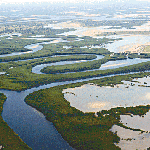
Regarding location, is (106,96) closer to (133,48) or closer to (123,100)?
(123,100)

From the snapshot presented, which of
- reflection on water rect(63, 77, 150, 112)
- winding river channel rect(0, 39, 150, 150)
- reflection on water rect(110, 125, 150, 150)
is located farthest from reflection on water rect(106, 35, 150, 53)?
reflection on water rect(110, 125, 150, 150)

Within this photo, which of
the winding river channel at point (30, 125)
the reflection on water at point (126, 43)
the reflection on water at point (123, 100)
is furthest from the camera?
the reflection on water at point (126, 43)

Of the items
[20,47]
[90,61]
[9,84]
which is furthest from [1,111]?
[20,47]

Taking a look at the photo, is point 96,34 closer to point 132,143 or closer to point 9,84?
point 9,84

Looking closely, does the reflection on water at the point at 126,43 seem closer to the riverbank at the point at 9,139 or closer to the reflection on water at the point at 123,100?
the reflection on water at the point at 123,100

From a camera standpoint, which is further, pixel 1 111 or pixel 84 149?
pixel 1 111


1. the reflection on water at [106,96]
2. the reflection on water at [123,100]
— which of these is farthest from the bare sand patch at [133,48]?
the reflection on water at [106,96]

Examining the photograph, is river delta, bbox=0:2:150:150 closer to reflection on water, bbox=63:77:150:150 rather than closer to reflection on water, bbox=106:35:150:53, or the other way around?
reflection on water, bbox=63:77:150:150

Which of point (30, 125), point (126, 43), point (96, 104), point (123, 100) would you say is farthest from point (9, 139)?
point (126, 43)
